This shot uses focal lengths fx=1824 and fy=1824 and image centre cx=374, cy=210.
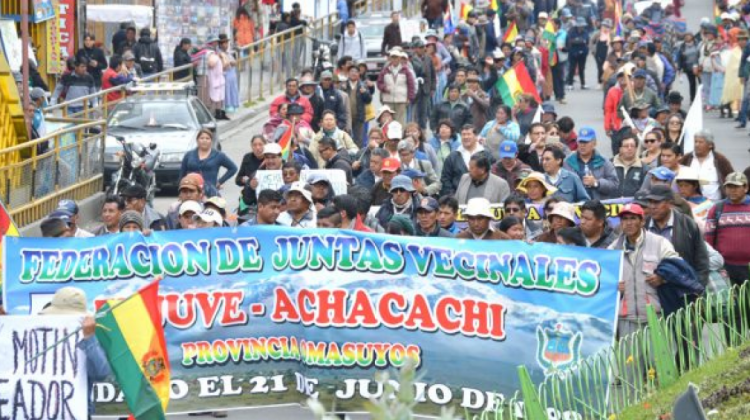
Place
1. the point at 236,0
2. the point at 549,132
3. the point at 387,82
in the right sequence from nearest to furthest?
1. the point at 549,132
2. the point at 387,82
3. the point at 236,0

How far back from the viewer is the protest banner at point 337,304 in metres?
11.9

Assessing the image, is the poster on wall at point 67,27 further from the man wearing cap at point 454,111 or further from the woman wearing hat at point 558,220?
the woman wearing hat at point 558,220

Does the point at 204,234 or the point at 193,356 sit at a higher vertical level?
the point at 204,234

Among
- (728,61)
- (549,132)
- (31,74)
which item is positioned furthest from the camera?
(728,61)

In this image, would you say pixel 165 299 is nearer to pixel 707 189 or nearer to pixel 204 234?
pixel 204 234

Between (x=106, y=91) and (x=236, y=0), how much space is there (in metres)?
14.5

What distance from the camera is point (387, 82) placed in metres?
27.5

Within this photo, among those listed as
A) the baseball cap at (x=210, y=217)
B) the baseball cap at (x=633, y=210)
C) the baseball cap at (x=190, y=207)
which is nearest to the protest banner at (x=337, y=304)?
the baseball cap at (x=633, y=210)

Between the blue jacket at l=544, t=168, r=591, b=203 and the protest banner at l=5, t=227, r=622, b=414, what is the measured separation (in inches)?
160

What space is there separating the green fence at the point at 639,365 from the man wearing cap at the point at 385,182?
4268 mm

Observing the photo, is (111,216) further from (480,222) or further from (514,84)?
(514,84)

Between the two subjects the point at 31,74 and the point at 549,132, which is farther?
the point at 31,74

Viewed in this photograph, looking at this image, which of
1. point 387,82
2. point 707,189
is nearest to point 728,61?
point 387,82

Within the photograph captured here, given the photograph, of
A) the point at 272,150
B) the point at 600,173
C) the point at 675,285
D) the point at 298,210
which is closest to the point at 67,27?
the point at 272,150
